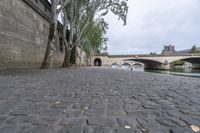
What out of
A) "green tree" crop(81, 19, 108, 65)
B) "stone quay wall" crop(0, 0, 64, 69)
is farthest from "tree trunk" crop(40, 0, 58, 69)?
"green tree" crop(81, 19, 108, 65)

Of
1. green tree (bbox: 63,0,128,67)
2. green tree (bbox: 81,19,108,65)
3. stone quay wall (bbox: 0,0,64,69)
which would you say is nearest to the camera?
stone quay wall (bbox: 0,0,64,69)

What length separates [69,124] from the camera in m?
2.02

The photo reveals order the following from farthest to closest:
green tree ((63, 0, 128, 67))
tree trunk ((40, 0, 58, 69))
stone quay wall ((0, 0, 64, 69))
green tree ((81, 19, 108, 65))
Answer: green tree ((81, 19, 108, 65)), green tree ((63, 0, 128, 67)), tree trunk ((40, 0, 58, 69)), stone quay wall ((0, 0, 64, 69))

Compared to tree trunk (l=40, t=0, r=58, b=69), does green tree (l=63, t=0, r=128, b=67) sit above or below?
above

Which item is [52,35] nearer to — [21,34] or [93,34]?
[21,34]

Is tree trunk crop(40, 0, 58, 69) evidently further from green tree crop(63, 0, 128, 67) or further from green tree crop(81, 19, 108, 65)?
green tree crop(81, 19, 108, 65)

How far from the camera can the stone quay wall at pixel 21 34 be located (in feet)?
27.2

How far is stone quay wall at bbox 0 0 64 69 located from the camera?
830cm

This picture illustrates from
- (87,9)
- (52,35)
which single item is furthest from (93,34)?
(52,35)

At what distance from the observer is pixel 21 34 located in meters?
10.2

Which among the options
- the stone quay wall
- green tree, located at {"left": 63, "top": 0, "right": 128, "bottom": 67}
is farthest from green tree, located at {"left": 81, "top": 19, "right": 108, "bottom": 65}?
the stone quay wall

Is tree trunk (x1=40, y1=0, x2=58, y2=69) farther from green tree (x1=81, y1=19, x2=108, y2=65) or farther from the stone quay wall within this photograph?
green tree (x1=81, y1=19, x2=108, y2=65)

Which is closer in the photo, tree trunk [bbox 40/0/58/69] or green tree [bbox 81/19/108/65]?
tree trunk [bbox 40/0/58/69]

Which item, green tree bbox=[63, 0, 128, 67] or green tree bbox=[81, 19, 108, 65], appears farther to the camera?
green tree bbox=[81, 19, 108, 65]
